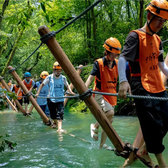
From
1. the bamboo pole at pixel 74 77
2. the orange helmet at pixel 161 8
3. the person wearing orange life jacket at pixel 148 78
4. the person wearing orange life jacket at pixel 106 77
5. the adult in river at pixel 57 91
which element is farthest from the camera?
the adult in river at pixel 57 91

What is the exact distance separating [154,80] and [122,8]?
2148cm

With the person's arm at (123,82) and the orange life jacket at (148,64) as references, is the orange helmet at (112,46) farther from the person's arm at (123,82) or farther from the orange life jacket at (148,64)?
the person's arm at (123,82)

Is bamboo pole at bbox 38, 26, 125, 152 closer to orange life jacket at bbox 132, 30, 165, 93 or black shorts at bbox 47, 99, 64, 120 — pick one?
orange life jacket at bbox 132, 30, 165, 93

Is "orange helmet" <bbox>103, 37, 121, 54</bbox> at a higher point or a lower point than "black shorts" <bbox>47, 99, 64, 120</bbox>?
higher

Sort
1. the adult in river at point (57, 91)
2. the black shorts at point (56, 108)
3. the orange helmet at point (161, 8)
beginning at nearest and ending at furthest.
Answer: the orange helmet at point (161, 8) < the adult in river at point (57, 91) < the black shorts at point (56, 108)

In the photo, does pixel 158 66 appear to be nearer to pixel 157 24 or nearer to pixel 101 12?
pixel 157 24

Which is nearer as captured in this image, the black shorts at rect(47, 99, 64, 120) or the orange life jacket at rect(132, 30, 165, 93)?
the orange life jacket at rect(132, 30, 165, 93)

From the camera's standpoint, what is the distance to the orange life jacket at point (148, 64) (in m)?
3.04

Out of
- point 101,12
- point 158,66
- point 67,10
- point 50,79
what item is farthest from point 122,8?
point 158,66

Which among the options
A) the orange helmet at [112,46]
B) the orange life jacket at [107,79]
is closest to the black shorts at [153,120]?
the orange helmet at [112,46]

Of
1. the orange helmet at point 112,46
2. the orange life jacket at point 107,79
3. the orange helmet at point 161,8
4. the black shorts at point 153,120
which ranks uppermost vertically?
the orange helmet at point 161,8

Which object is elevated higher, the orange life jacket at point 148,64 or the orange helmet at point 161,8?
the orange helmet at point 161,8

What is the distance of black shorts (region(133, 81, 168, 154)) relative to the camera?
9.78 ft

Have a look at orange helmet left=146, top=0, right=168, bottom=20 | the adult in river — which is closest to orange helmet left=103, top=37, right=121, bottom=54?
orange helmet left=146, top=0, right=168, bottom=20
